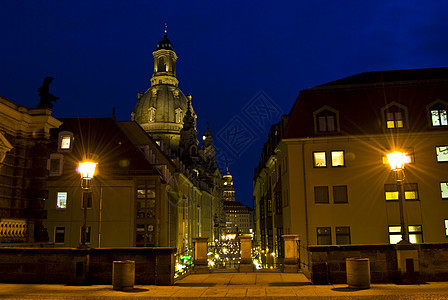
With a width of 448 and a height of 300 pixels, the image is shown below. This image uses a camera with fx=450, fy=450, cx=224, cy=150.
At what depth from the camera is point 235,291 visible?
15312mm

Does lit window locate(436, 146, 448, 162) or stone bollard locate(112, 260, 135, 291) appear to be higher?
lit window locate(436, 146, 448, 162)

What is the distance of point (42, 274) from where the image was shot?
16.8m

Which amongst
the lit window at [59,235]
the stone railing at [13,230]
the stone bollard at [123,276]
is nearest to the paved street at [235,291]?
the stone bollard at [123,276]

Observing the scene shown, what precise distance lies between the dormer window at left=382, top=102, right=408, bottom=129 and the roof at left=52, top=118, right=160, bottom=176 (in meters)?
21.3

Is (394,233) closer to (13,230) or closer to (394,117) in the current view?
(394,117)

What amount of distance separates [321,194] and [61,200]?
81.7 feet

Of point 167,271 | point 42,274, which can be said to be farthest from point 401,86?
point 42,274

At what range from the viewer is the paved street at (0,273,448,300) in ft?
45.3

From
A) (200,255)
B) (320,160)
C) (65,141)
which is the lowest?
(200,255)

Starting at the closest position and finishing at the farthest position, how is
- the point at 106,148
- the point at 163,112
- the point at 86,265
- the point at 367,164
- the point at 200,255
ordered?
the point at 86,265
the point at 200,255
the point at 367,164
the point at 106,148
the point at 163,112

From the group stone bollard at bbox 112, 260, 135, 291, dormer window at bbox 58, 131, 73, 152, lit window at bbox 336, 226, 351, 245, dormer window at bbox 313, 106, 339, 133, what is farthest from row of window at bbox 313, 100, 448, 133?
dormer window at bbox 58, 131, 73, 152

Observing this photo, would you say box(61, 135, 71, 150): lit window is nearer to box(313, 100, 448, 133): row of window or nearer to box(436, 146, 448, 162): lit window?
box(313, 100, 448, 133): row of window

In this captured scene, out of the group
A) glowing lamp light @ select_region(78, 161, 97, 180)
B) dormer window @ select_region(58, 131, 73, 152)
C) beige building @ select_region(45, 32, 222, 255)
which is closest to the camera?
glowing lamp light @ select_region(78, 161, 97, 180)

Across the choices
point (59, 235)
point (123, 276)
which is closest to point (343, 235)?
point (123, 276)
